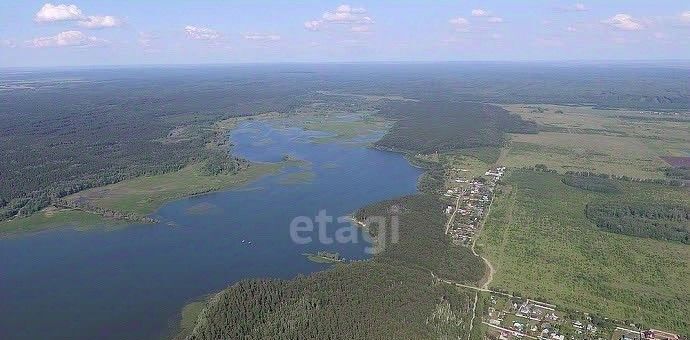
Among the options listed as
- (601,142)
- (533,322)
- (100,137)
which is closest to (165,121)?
(100,137)

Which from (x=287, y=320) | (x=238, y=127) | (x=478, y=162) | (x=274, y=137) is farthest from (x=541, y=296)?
(x=238, y=127)

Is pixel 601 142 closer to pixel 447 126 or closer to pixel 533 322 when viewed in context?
pixel 447 126

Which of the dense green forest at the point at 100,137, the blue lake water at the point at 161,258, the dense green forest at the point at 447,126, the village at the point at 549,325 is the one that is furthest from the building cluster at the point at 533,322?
the dense green forest at the point at 447,126

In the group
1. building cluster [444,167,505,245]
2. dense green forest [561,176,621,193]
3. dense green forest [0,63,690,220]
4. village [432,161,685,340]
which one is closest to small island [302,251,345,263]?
building cluster [444,167,505,245]

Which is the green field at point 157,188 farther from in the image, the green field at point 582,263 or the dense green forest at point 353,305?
the green field at point 582,263

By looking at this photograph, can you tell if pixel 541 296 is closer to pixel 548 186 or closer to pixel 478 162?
pixel 548 186

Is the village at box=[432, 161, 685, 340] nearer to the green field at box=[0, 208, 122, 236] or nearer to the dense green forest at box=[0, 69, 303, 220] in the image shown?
the green field at box=[0, 208, 122, 236]
